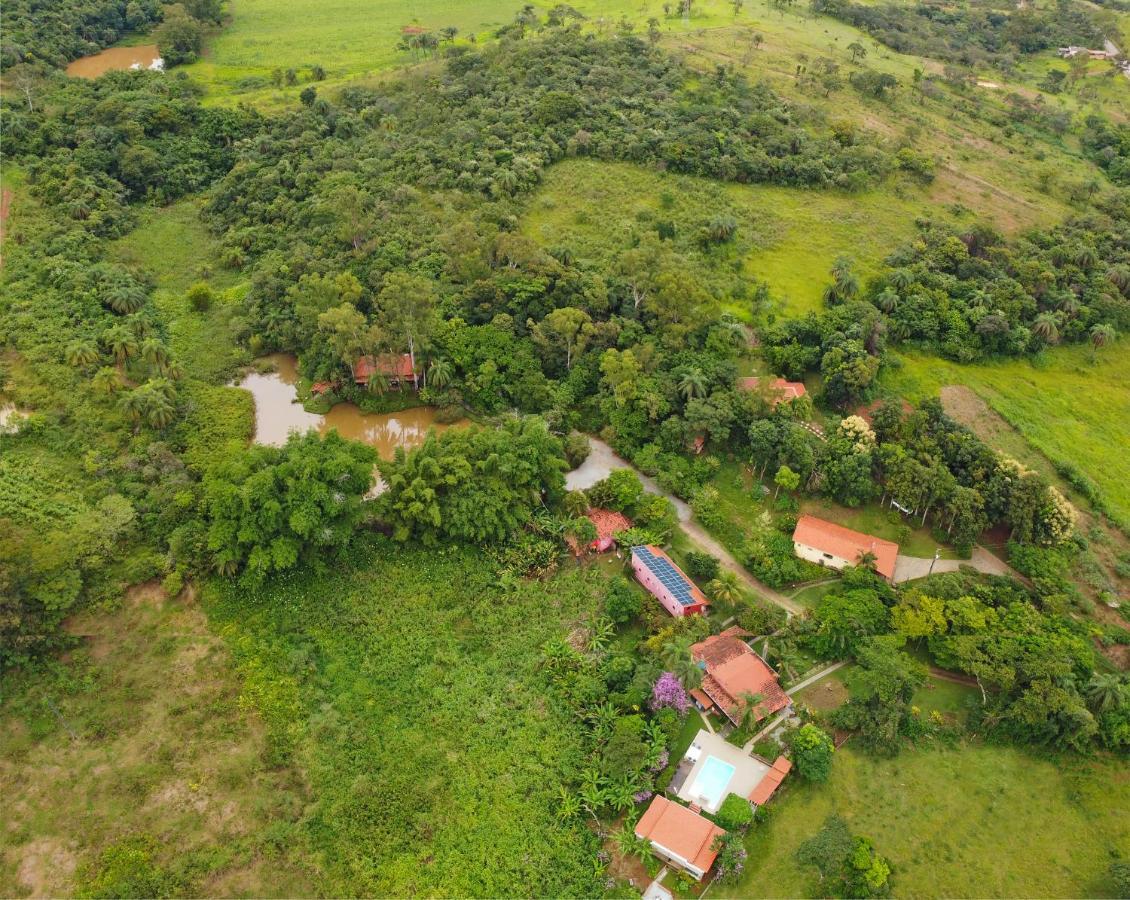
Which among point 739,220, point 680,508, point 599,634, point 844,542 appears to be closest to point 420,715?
point 599,634

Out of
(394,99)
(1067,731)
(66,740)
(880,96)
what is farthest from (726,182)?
(66,740)

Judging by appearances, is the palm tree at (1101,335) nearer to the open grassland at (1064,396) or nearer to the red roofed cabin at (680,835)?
the open grassland at (1064,396)

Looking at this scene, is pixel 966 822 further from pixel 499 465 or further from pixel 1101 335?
pixel 1101 335

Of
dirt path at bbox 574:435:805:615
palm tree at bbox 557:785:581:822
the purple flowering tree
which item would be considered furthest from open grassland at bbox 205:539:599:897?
dirt path at bbox 574:435:805:615

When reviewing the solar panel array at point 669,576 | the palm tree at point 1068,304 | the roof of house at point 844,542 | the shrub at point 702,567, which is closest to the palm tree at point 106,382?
the solar panel array at point 669,576

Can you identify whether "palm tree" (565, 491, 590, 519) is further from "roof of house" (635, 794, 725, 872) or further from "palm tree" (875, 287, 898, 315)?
"palm tree" (875, 287, 898, 315)

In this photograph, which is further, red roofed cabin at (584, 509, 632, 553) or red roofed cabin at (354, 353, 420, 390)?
red roofed cabin at (354, 353, 420, 390)
